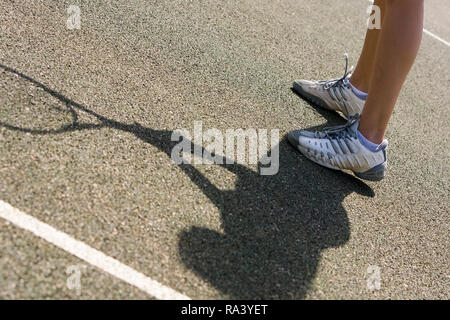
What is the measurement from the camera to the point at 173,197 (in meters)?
2.78

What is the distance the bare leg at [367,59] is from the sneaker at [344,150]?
→ 0.57 m

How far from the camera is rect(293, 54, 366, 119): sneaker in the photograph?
3.91 meters

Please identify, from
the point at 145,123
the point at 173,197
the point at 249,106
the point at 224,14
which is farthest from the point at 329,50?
the point at 173,197

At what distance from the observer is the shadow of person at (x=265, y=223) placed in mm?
2480

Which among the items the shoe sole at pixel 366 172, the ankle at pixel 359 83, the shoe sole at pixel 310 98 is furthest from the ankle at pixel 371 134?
the shoe sole at pixel 310 98

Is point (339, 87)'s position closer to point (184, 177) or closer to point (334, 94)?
point (334, 94)

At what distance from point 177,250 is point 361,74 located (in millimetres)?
2099

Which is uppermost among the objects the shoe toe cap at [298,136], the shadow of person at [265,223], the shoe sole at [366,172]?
the shoe toe cap at [298,136]

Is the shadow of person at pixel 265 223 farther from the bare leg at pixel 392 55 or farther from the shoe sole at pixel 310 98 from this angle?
the shoe sole at pixel 310 98

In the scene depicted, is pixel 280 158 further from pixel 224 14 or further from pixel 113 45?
pixel 224 14

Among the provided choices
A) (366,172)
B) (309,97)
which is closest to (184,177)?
(366,172)

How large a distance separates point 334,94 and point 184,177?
1.58 metres

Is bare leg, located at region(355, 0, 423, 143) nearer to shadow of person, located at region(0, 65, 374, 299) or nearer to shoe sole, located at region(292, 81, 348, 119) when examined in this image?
shadow of person, located at region(0, 65, 374, 299)

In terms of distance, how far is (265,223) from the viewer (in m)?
2.83
